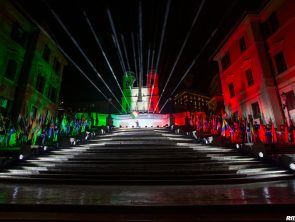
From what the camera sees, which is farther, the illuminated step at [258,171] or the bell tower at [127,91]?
the bell tower at [127,91]

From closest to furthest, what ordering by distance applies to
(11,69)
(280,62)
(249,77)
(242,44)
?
(280,62) → (11,69) → (249,77) → (242,44)

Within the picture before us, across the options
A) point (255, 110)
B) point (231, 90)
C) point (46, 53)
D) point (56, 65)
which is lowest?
point (255, 110)

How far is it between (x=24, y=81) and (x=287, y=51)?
3022 cm

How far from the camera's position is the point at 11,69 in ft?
67.7

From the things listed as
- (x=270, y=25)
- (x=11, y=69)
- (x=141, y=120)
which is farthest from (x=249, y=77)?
(x=11, y=69)

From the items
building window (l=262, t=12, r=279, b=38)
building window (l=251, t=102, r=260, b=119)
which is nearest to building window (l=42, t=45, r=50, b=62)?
building window (l=251, t=102, r=260, b=119)

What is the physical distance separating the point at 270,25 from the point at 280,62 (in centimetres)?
496

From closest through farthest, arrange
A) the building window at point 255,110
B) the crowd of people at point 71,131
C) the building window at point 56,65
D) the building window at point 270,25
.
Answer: the crowd of people at point 71,131
the building window at point 270,25
the building window at point 255,110
the building window at point 56,65

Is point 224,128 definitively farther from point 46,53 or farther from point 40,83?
point 46,53

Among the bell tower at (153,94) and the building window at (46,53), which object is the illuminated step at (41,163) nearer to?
the building window at (46,53)

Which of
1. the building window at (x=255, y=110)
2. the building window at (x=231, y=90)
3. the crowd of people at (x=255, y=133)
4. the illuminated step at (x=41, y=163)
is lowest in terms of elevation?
the illuminated step at (x=41, y=163)

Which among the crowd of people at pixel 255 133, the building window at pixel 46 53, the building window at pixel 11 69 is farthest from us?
the building window at pixel 46 53

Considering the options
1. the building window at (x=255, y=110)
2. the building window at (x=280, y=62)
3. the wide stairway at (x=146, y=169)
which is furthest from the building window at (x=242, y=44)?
the wide stairway at (x=146, y=169)

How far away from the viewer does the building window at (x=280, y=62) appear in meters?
19.3
